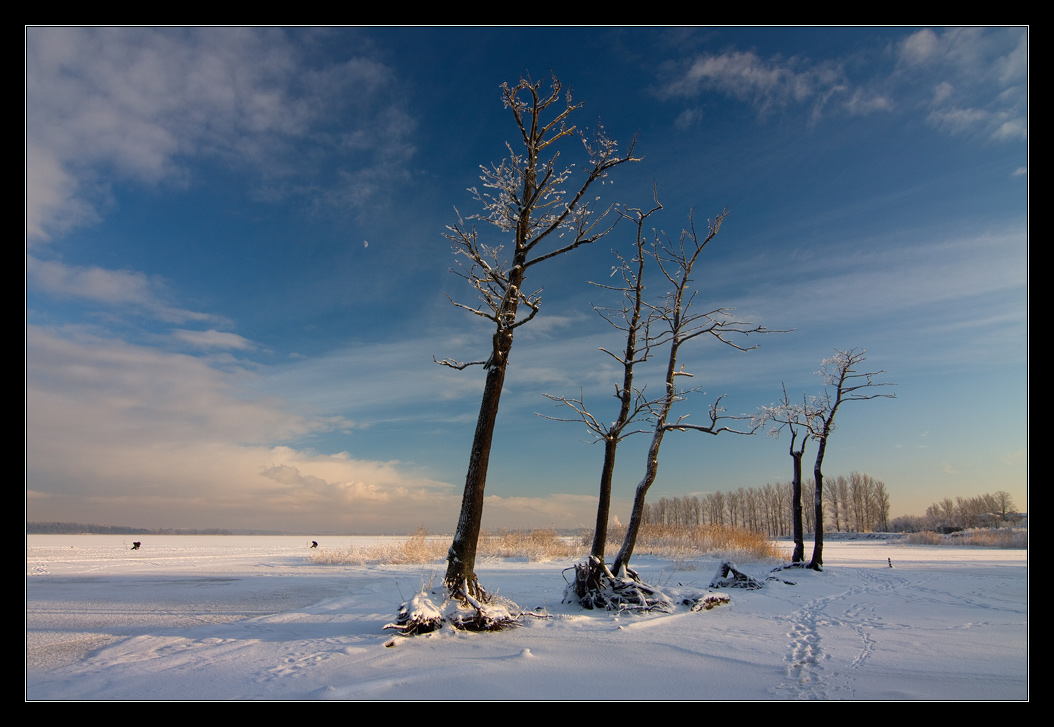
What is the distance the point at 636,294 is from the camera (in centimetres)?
1216

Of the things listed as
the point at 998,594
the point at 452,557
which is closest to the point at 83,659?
the point at 452,557

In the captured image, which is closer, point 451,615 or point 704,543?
point 451,615

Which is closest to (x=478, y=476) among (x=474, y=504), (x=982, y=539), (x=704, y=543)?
(x=474, y=504)

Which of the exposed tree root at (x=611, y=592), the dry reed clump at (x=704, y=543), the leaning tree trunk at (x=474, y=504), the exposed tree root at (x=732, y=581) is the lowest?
the dry reed clump at (x=704, y=543)

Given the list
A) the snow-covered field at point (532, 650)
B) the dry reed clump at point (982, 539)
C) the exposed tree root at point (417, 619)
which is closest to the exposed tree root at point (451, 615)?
the exposed tree root at point (417, 619)

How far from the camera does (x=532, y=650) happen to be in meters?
5.78

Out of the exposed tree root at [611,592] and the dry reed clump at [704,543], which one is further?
the dry reed clump at [704,543]

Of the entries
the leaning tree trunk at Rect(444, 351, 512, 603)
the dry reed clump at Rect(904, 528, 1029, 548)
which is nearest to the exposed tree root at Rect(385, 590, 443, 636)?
the leaning tree trunk at Rect(444, 351, 512, 603)

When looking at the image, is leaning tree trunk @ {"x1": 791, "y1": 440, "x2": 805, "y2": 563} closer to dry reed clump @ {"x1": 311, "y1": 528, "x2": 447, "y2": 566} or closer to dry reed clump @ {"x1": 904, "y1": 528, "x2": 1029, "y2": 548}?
dry reed clump @ {"x1": 311, "y1": 528, "x2": 447, "y2": 566}

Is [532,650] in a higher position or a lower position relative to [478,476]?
lower

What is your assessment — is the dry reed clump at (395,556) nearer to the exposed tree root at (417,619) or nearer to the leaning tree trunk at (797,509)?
the leaning tree trunk at (797,509)

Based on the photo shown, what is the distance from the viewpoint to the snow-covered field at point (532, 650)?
4352mm

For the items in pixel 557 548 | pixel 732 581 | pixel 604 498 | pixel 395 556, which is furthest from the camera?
pixel 557 548

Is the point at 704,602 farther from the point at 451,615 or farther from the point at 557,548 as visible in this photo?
the point at 557,548
